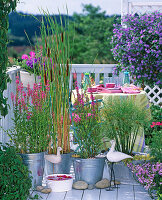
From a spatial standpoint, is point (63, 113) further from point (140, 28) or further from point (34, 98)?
point (140, 28)

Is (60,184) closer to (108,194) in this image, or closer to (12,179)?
(108,194)

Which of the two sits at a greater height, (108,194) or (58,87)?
(58,87)

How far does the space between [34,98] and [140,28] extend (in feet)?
9.98

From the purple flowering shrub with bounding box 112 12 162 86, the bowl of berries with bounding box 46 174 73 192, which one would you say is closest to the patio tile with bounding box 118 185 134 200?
the bowl of berries with bounding box 46 174 73 192

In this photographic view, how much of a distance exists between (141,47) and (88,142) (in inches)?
110

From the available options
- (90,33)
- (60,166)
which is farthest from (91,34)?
(60,166)

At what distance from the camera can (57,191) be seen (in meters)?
3.46

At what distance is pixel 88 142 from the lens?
3523mm

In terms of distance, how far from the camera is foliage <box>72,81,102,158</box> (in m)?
3.50

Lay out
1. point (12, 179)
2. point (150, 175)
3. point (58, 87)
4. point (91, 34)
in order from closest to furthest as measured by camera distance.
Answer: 1. point (12, 179)
2. point (150, 175)
3. point (58, 87)
4. point (91, 34)

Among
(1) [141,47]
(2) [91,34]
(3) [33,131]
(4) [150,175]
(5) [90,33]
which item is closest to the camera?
(4) [150,175]

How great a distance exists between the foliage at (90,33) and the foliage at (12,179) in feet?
43.9

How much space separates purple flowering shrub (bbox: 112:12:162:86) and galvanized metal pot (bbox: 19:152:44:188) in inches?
119

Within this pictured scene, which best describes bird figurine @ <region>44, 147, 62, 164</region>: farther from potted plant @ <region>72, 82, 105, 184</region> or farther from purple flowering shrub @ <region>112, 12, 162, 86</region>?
purple flowering shrub @ <region>112, 12, 162, 86</region>
